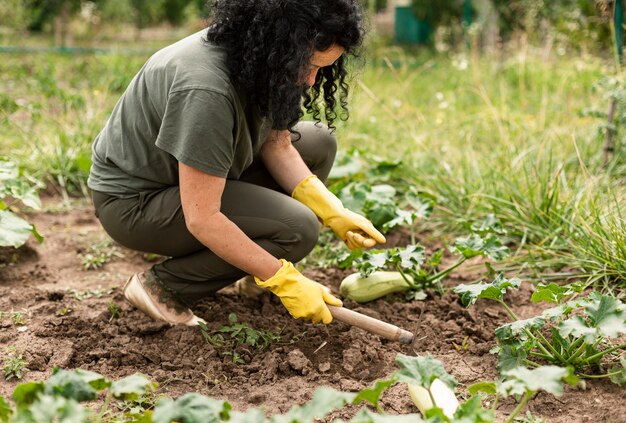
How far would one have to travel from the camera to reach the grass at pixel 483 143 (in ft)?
10.8

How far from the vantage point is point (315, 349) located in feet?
8.91

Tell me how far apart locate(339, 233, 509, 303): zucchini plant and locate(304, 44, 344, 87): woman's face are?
745 mm

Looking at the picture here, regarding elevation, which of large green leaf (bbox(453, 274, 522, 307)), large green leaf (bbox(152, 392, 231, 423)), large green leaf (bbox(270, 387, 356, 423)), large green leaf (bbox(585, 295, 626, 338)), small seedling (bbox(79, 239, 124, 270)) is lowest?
small seedling (bbox(79, 239, 124, 270))

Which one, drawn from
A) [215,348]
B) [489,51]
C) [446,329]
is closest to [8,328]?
[215,348]

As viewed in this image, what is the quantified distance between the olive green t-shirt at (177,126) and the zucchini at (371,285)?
653 mm

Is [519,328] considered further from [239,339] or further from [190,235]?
[190,235]

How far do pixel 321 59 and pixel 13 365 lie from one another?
1385 millimetres

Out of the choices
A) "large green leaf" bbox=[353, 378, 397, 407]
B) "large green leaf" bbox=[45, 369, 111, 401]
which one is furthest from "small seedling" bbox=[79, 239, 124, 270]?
"large green leaf" bbox=[353, 378, 397, 407]

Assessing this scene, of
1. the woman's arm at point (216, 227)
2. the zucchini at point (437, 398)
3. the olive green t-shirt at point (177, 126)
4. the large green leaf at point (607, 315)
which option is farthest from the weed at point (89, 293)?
the large green leaf at point (607, 315)

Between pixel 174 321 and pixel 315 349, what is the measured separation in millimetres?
533

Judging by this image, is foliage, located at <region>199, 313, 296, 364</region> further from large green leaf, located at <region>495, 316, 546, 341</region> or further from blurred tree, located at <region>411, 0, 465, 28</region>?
blurred tree, located at <region>411, 0, 465, 28</region>

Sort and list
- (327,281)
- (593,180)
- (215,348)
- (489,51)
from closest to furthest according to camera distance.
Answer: (215,348)
(327,281)
(593,180)
(489,51)

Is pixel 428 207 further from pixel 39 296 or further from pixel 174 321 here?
pixel 39 296

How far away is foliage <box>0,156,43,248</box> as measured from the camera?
296 cm
